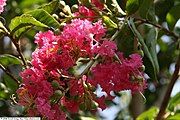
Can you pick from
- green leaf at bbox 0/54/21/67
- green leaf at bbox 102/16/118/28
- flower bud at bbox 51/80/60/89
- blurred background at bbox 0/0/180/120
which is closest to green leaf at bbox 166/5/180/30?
blurred background at bbox 0/0/180/120

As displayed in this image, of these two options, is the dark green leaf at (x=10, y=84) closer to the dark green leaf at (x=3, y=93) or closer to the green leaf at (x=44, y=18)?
the dark green leaf at (x=3, y=93)

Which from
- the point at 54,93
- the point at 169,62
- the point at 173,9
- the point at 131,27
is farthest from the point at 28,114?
the point at 169,62

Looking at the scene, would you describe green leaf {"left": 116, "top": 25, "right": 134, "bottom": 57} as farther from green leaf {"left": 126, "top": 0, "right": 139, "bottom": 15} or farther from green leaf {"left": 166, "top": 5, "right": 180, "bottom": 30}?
green leaf {"left": 166, "top": 5, "right": 180, "bottom": 30}

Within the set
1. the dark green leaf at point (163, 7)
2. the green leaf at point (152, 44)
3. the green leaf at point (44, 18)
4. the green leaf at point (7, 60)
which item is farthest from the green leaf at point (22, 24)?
the dark green leaf at point (163, 7)

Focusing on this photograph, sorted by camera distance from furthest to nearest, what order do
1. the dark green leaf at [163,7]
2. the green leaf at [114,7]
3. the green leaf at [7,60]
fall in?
the dark green leaf at [163,7]
the green leaf at [7,60]
the green leaf at [114,7]

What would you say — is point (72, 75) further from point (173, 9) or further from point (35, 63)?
point (173, 9)

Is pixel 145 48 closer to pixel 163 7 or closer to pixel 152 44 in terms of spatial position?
pixel 152 44
